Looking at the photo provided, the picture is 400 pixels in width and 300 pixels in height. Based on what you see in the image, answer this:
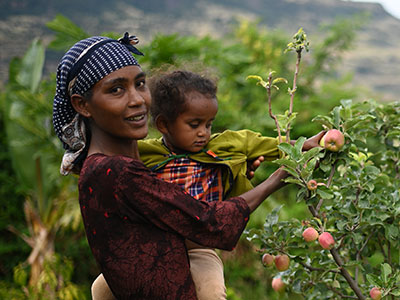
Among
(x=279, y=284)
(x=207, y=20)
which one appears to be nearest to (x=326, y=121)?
(x=279, y=284)

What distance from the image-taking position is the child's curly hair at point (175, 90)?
1870 millimetres

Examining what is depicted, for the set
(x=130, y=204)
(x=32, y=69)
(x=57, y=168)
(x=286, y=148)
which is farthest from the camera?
(x=32, y=69)

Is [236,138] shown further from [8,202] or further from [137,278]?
[8,202]

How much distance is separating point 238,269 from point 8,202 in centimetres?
275

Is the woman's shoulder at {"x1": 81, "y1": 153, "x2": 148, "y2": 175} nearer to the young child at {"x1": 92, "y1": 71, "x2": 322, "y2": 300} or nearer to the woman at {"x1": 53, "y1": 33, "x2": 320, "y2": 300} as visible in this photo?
the woman at {"x1": 53, "y1": 33, "x2": 320, "y2": 300}

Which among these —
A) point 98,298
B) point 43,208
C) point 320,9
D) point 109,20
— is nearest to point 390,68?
point 320,9

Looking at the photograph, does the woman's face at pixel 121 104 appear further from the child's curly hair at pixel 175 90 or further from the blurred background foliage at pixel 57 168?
the blurred background foliage at pixel 57 168

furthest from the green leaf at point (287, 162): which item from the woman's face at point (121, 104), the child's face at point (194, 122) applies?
the woman's face at point (121, 104)

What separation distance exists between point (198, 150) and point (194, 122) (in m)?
0.11

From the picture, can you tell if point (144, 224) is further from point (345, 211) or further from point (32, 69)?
point (32, 69)

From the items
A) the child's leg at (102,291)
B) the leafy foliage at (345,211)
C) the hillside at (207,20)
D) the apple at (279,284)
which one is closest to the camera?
the leafy foliage at (345,211)

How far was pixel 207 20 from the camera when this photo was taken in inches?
370

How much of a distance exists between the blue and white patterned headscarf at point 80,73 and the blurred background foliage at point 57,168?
2941 mm

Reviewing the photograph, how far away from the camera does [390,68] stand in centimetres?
1004
